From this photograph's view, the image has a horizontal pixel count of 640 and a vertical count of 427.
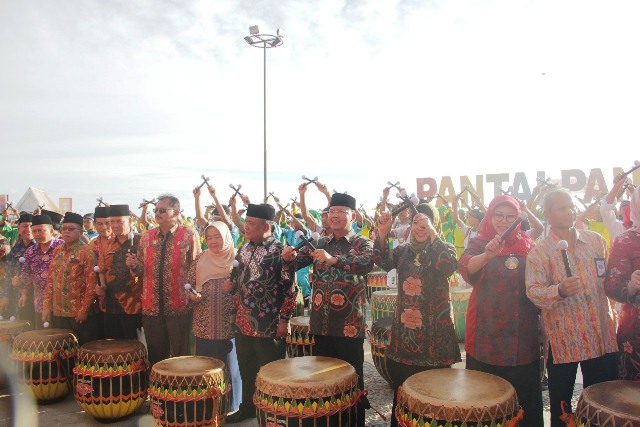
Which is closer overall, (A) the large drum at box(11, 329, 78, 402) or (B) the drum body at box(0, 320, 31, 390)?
(A) the large drum at box(11, 329, 78, 402)

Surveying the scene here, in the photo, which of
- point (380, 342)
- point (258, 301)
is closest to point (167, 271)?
point (258, 301)

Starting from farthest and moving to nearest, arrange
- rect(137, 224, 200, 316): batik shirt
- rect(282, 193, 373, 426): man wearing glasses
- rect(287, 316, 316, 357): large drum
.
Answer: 1. rect(287, 316, 316, 357): large drum
2. rect(137, 224, 200, 316): batik shirt
3. rect(282, 193, 373, 426): man wearing glasses

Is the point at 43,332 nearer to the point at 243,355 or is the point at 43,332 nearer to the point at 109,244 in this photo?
the point at 109,244

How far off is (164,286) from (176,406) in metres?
1.22

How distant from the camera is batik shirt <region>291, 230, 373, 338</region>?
3.59 m

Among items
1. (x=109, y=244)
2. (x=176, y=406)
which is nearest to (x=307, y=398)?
(x=176, y=406)

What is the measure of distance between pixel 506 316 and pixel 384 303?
284 centimetres

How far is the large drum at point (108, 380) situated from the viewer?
13.2 feet

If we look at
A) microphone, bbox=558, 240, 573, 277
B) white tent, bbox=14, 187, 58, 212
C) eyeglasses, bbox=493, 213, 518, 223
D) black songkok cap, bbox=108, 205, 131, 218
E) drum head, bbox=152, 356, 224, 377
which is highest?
white tent, bbox=14, 187, 58, 212

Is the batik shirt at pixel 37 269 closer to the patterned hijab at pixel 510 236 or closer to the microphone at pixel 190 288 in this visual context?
the microphone at pixel 190 288

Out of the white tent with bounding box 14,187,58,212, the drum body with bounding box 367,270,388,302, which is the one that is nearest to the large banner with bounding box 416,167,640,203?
the drum body with bounding box 367,270,388,302

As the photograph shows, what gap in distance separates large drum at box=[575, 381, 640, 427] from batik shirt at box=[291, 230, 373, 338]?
1580 millimetres

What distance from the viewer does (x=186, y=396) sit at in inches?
136

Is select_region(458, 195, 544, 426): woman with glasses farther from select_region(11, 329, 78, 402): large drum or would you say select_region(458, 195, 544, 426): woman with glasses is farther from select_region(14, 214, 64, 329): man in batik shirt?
select_region(14, 214, 64, 329): man in batik shirt
